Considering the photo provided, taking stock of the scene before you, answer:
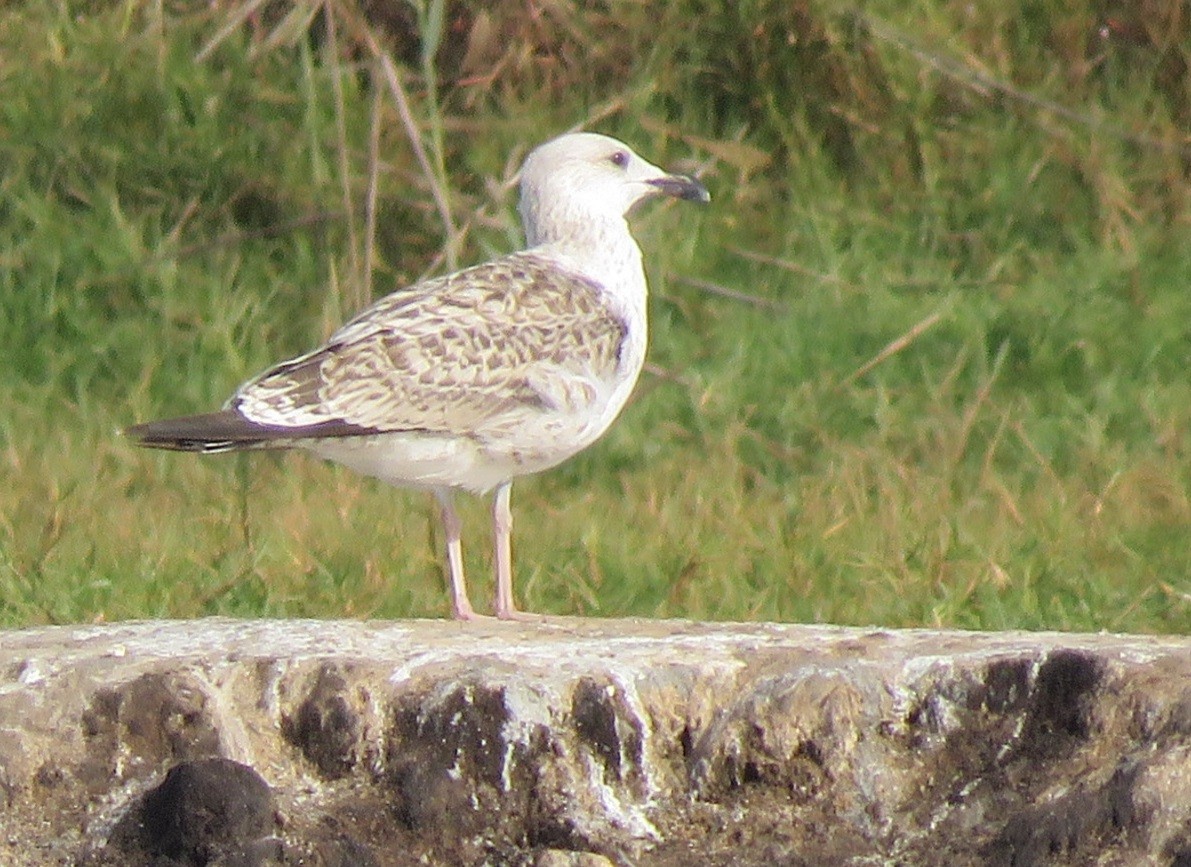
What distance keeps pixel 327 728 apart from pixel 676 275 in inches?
155

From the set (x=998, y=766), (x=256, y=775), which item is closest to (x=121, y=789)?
(x=256, y=775)

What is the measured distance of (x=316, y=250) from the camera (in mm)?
7785

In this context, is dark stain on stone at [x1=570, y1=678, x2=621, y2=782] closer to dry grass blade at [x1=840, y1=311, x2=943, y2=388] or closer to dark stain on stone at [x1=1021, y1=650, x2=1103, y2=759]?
dark stain on stone at [x1=1021, y1=650, x2=1103, y2=759]

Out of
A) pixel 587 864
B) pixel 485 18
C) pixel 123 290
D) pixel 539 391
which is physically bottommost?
pixel 587 864

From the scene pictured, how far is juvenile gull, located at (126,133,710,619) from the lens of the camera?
4891 millimetres

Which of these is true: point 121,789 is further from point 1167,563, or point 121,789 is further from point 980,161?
point 980,161

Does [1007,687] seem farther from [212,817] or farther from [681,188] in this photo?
[681,188]

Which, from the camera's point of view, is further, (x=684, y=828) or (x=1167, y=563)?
(x=1167, y=563)

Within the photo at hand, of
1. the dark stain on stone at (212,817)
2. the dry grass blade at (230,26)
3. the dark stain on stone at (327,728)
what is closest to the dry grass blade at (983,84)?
the dry grass blade at (230,26)

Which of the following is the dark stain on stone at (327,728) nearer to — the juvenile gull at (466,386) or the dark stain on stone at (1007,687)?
the juvenile gull at (466,386)

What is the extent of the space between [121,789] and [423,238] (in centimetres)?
419

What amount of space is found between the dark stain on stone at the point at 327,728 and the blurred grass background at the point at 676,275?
5.46 feet

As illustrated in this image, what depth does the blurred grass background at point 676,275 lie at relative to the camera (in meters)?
5.90

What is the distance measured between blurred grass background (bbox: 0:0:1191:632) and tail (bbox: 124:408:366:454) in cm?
93
